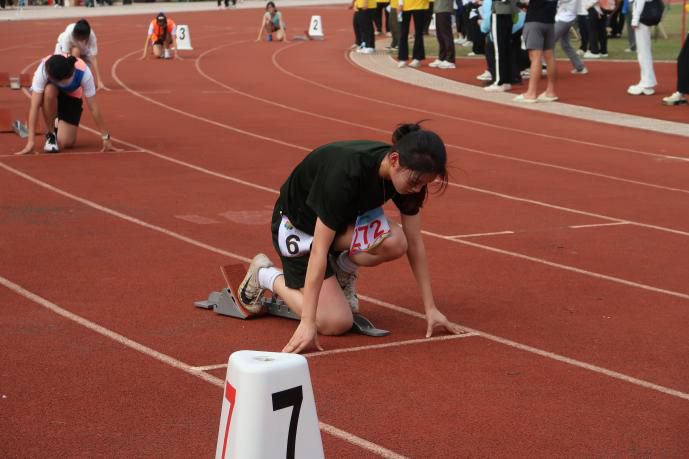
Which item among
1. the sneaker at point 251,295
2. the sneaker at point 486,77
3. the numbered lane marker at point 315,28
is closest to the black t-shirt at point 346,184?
the sneaker at point 251,295

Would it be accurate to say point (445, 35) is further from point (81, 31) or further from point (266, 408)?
point (266, 408)

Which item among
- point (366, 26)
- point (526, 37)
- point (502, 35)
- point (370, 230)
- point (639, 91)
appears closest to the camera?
point (370, 230)

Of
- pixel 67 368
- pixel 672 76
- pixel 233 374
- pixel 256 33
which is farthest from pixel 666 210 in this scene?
pixel 256 33

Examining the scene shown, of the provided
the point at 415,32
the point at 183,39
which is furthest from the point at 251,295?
the point at 183,39

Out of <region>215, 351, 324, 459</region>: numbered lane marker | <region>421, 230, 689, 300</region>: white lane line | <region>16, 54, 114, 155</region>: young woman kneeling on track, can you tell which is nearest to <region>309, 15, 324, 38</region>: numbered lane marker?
<region>16, 54, 114, 155</region>: young woman kneeling on track

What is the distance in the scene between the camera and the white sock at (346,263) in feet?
19.2

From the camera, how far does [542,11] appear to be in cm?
1519

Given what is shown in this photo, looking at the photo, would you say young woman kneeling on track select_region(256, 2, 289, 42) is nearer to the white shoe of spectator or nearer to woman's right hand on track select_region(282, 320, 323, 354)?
the white shoe of spectator

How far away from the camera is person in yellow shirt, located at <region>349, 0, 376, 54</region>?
2522 centimetres

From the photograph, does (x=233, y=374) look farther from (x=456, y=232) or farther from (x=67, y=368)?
(x=456, y=232)

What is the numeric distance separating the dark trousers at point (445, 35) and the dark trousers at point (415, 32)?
0.33 metres

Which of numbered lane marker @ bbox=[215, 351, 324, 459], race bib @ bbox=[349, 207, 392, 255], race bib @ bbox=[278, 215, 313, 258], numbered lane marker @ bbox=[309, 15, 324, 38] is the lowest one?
numbered lane marker @ bbox=[309, 15, 324, 38]

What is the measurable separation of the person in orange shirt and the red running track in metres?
10.8

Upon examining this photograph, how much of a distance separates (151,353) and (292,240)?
937 mm
